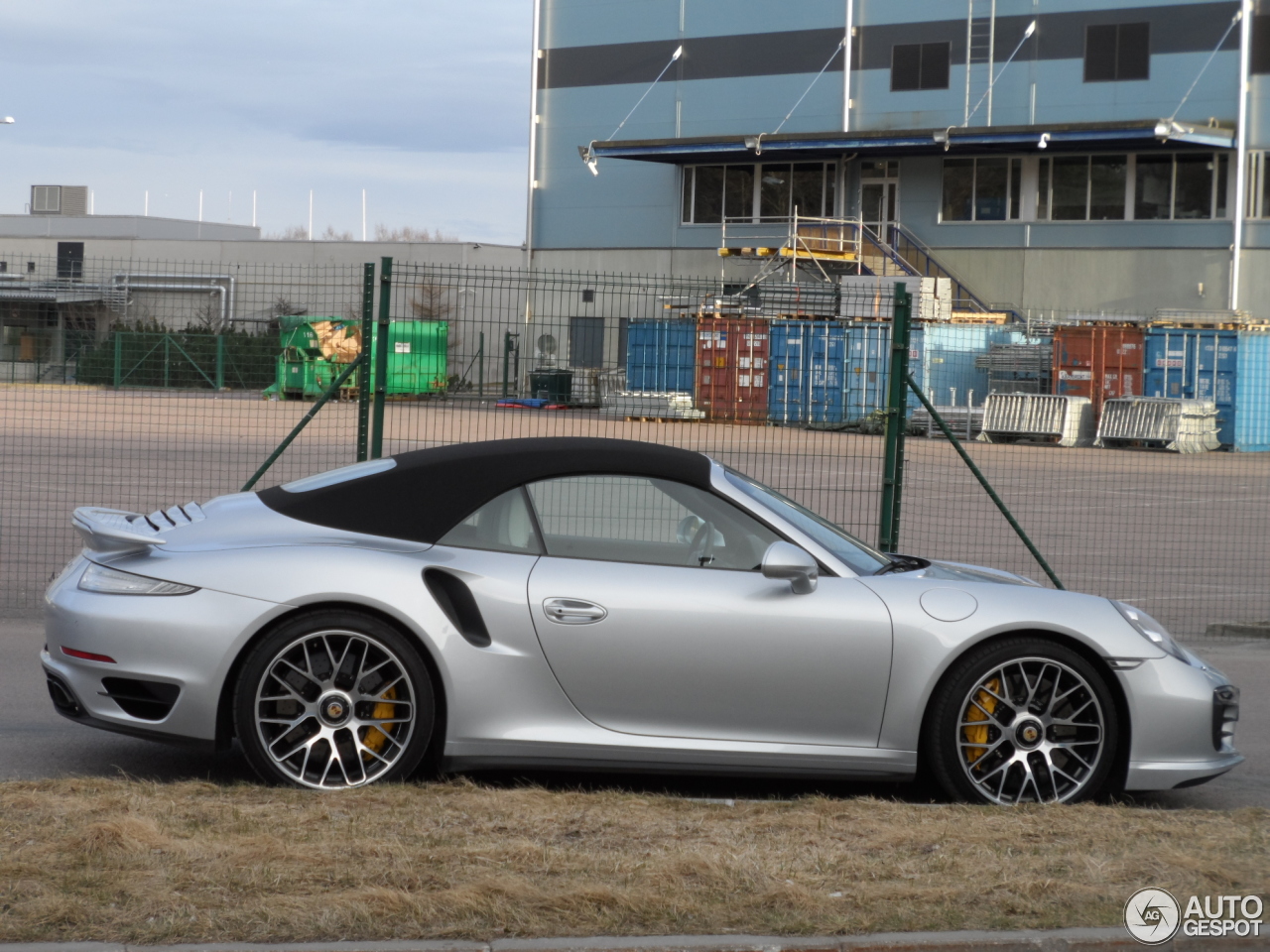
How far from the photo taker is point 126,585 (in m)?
5.26

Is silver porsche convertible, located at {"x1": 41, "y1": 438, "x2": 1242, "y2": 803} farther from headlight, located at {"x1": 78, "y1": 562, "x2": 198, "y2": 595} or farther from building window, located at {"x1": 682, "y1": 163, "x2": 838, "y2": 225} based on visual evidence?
building window, located at {"x1": 682, "y1": 163, "x2": 838, "y2": 225}

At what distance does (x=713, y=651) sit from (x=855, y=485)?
14.5 metres

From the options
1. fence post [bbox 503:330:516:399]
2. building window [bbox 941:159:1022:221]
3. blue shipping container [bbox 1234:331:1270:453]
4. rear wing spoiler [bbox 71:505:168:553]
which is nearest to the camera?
rear wing spoiler [bbox 71:505:168:553]

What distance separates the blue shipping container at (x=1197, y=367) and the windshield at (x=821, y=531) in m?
30.9

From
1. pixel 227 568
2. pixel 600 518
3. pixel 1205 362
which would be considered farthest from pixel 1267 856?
pixel 1205 362

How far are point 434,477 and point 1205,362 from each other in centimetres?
3217

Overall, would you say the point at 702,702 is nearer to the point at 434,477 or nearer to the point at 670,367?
the point at 434,477

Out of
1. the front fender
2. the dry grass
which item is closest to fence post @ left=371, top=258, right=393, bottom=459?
the dry grass

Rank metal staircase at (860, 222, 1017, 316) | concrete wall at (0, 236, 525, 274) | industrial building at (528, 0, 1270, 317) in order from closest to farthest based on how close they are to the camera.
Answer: industrial building at (528, 0, 1270, 317)
metal staircase at (860, 222, 1017, 316)
concrete wall at (0, 236, 525, 274)

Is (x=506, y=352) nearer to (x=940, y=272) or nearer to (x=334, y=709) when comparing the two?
(x=334, y=709)

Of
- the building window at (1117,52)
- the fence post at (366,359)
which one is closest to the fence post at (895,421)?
the fence post at (366,359)

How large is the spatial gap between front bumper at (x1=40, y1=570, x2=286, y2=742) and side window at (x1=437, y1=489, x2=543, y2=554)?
2.34ft

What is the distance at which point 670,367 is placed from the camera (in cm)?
1589

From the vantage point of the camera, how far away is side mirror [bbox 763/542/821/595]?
514 centimetres
